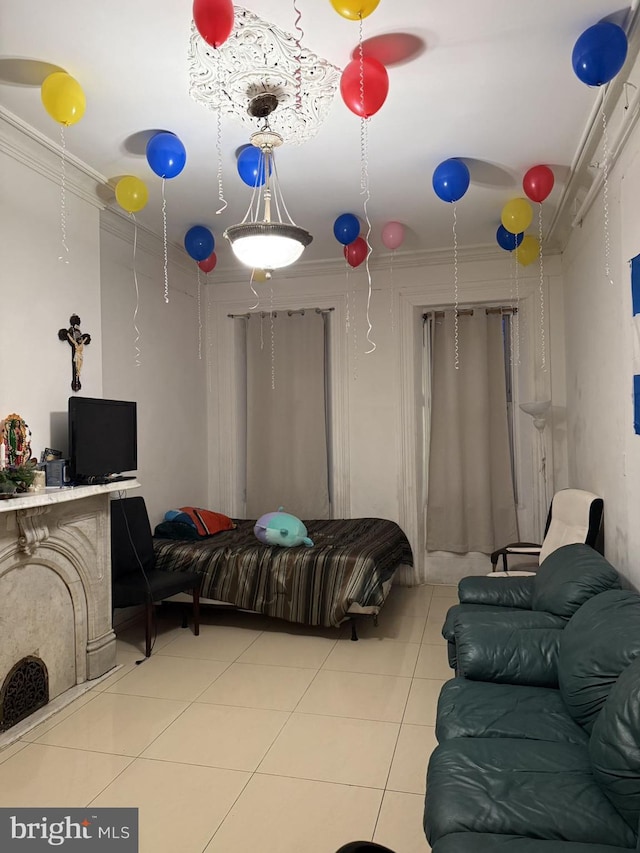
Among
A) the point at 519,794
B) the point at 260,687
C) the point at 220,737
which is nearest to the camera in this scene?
the point at 519,794

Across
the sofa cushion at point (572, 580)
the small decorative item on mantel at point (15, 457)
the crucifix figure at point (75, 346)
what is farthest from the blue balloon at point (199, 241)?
the sofa cushion at point (572, 580)

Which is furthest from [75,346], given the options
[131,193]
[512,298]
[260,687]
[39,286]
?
[512,298]

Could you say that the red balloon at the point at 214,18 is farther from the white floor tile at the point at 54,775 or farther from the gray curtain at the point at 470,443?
the gray curtain at the point at 470,443

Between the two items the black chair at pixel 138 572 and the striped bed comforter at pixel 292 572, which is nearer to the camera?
the black chair at pixel 138 572

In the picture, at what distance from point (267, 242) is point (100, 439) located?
1.69 meters

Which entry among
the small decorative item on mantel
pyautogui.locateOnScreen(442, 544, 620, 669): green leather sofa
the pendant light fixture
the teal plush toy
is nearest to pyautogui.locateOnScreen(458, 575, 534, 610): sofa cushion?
pyautogui.locateOnScreen(442, 544, 620, 669): green leather sofa

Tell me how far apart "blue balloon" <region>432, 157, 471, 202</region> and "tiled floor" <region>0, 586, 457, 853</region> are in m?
2.80

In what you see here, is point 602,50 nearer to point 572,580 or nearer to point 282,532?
point 572,580

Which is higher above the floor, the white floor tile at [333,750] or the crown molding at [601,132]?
the crown molding at [601,132]

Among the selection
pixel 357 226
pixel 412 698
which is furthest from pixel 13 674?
pixel 357 226

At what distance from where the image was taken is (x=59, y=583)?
333 centimetres

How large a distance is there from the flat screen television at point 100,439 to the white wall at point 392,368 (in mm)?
2324

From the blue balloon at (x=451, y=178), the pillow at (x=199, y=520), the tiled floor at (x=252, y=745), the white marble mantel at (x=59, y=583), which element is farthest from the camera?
the pillow at (x=199, y=520)

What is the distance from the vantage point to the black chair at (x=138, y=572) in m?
3.88
